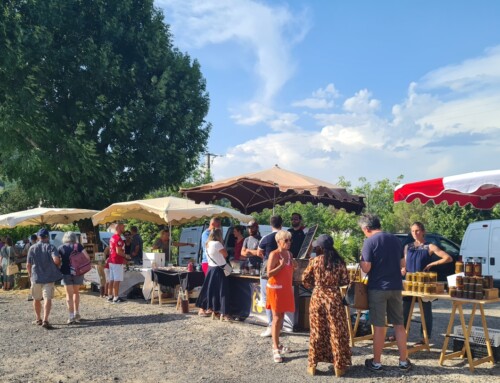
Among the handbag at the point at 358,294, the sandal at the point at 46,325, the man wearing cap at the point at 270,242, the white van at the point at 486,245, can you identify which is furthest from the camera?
the white van at the point at 486,245

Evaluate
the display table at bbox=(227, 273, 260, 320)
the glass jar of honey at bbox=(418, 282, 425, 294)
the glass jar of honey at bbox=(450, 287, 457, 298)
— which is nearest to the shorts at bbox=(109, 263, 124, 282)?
the display table at bbox=(227, 273, 260, 320)

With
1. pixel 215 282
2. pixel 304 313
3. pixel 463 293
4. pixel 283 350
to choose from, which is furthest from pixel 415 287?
pixel 215 282

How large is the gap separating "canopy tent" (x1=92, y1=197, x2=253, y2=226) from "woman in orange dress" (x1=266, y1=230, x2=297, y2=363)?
5.33 meters

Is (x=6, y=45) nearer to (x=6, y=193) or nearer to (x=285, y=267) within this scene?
(x=285, y=267)

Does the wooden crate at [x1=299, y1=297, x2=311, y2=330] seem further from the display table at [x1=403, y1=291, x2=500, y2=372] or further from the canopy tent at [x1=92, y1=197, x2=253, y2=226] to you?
the canopy tent at [x1=92, y1=197, x2=253, y2=226]

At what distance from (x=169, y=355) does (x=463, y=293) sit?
152 inches

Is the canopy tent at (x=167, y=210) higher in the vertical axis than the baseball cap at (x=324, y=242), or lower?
higher

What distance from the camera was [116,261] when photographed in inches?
449

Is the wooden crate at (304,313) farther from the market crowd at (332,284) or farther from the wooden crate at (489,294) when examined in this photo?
the wooden crate at (489,294)

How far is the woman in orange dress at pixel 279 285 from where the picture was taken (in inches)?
252

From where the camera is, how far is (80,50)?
658 inches

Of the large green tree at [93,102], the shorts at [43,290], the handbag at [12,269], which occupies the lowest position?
the handbag at [12,269]

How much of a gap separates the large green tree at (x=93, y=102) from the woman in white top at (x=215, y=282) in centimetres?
844

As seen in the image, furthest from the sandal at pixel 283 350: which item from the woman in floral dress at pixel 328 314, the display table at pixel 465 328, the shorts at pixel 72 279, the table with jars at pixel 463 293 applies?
the shorts at pixel 72 279
